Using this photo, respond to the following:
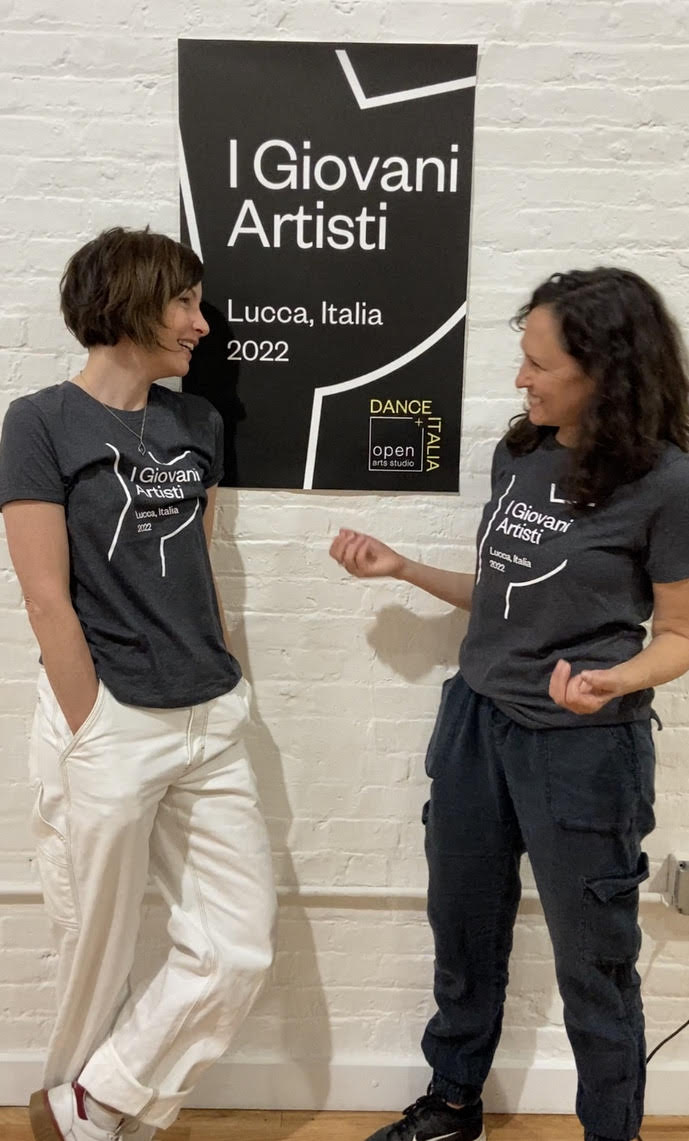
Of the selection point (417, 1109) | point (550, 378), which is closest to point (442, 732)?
point (550, 378)

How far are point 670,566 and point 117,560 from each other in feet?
2.94

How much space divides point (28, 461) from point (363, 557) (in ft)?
1.98

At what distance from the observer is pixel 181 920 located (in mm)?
1756

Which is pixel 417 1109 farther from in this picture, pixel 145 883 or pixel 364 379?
pixel 364 379

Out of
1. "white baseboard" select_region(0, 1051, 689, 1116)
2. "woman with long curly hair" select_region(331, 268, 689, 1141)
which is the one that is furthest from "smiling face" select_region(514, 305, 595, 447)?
"white baseboard" select_region(0, 1051, 689, 1116)

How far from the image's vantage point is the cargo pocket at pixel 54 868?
165 centimetres

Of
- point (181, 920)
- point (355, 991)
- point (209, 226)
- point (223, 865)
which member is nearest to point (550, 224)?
point (209, 226)

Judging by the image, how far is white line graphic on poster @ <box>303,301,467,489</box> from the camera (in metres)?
1.80

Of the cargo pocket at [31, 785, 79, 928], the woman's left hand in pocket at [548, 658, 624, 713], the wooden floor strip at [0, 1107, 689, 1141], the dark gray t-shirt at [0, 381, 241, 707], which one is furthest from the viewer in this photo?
the wooden floor strip at [0, 1107, 689, 1141]

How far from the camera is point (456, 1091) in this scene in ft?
6.08

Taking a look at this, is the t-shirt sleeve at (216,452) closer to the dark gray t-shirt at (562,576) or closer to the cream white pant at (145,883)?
the cream white pant at (145,883)

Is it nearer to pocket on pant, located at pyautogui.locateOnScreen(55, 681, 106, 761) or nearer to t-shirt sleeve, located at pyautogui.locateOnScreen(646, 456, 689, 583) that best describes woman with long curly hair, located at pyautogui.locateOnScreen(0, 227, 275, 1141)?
pocket on pant, located at pyautogui.locateOnScreen(55, 681, 106, 761)

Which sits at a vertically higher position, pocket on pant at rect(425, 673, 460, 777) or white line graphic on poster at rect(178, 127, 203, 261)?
white line graphic on poster at rect(178, 127, 203, 261)

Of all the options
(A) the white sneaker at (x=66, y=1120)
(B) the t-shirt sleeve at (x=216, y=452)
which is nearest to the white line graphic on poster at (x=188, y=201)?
(B) the t-shirt sleeve at (x=216, y=452)
